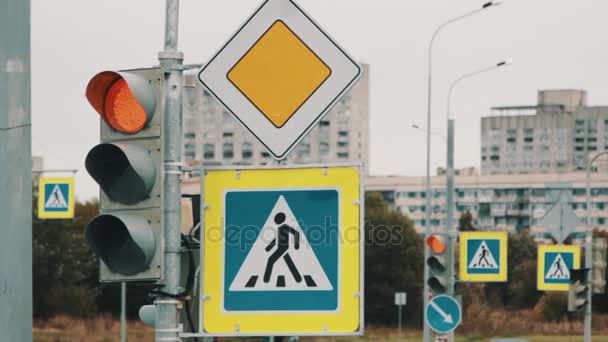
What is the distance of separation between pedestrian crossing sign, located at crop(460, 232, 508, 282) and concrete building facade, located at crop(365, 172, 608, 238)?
142059mm

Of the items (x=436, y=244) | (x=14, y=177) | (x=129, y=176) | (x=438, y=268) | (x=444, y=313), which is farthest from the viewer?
(x=438, y=268)

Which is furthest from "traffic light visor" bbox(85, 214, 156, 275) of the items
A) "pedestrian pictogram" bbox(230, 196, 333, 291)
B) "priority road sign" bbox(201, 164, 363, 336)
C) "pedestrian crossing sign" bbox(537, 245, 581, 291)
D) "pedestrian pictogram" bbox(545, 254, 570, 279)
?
"pedestrian pictogram" bbox(545, 254, 570, 279)

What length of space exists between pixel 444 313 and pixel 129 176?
1777 cm

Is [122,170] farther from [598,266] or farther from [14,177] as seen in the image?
[598,266]

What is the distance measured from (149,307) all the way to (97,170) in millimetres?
1645

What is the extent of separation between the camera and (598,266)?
107ft

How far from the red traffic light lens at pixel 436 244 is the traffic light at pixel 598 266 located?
9.31 metres

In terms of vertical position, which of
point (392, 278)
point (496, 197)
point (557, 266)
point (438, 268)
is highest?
point (438, 268)

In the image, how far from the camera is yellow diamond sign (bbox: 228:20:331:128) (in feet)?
20.3

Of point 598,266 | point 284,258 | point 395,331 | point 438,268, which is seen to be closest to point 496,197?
point 395,331

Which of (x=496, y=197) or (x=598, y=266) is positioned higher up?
(x=598, y=266)

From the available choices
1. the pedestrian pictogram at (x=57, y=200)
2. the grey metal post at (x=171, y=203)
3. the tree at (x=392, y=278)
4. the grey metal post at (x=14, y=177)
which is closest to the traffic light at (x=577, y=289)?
the pedestrian pictogram at (x=57, y=200)

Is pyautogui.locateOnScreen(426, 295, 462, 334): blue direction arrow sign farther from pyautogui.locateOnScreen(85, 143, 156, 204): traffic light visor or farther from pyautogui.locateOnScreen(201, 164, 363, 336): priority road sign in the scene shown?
pyautogui.locateOnScreen(85, 143, 156, 204): traffic light visor

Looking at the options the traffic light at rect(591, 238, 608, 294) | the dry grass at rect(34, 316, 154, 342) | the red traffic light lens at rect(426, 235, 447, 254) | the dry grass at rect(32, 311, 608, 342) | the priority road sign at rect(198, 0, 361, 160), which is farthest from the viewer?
the dry grass at rect(32, 311, 608, 342)
